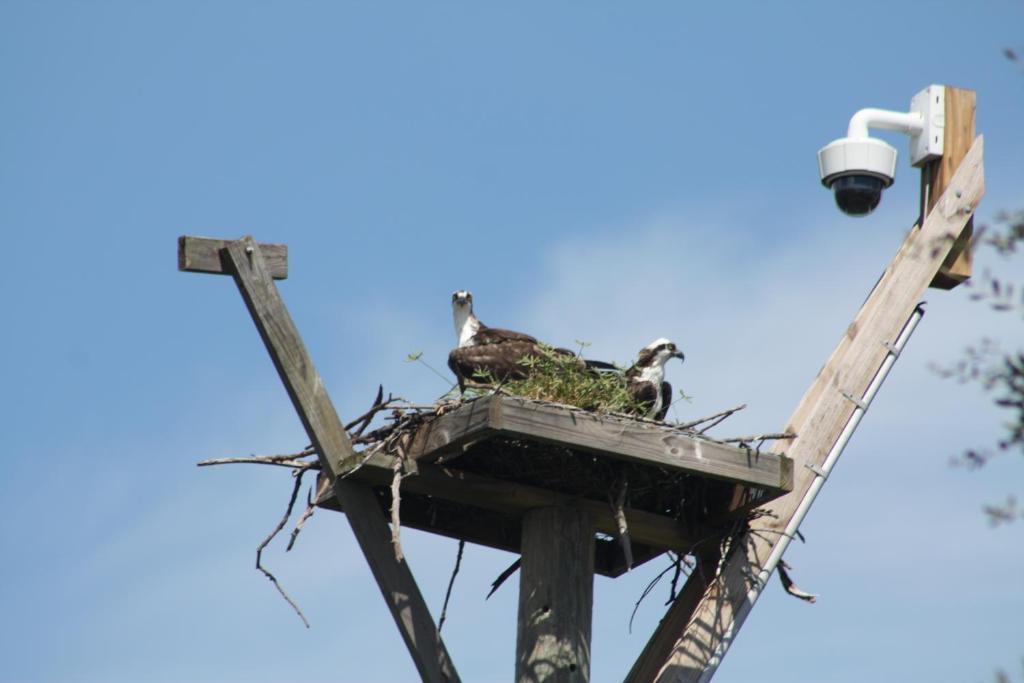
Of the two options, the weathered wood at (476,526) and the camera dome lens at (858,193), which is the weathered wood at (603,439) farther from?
the camera dome lens at (858,193)

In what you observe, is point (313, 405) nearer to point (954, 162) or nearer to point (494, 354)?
point (494, 354)

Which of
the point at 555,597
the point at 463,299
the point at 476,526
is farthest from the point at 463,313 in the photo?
the point at 555,597

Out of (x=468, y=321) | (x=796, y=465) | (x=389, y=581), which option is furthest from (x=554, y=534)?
(x=468, y=321)

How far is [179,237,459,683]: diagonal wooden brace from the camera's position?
22.1 ft

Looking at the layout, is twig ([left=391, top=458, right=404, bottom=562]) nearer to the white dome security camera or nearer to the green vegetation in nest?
the green vegetation in nest

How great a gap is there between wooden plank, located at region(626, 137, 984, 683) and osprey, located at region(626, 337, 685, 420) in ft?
3.98

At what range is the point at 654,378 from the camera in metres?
9.27

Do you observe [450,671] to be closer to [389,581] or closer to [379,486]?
[389,581]

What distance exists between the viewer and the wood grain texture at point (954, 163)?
7984mm

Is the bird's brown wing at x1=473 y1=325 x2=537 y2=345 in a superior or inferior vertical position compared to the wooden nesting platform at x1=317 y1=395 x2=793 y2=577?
superior

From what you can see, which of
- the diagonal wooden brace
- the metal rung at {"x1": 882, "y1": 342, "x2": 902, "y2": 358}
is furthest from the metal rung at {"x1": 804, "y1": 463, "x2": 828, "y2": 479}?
the diagonal wooden brace

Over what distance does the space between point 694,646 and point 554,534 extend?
84 centimetres

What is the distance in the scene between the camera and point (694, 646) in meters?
7.12

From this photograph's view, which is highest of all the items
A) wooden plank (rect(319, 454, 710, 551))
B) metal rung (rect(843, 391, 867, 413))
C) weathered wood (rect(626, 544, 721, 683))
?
metal rung (rect(843, 391, 867, 413))
